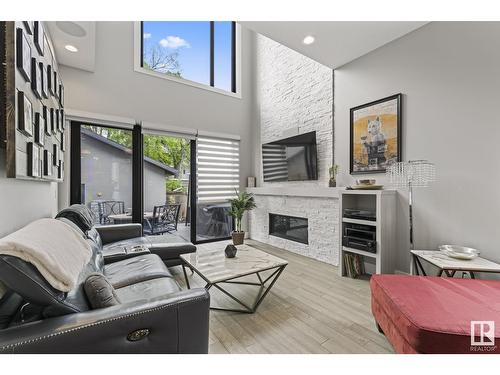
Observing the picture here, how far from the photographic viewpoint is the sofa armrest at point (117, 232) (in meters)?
2.85

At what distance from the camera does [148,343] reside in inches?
39.2

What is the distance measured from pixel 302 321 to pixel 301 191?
6.82 ft

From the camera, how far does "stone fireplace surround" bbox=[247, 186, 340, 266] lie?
10.5ft

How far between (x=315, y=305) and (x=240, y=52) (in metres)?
4.98

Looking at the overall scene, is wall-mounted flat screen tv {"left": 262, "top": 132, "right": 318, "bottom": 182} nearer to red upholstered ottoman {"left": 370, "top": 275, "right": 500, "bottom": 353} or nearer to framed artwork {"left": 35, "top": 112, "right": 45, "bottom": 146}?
red upholstered ottoman {"left": 370, "top": 275, "right": 500, "bottom": 353}

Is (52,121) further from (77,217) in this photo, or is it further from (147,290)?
(147,290)

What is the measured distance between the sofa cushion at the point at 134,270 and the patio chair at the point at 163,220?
5.81 ft

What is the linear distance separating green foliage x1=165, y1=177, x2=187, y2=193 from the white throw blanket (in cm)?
271

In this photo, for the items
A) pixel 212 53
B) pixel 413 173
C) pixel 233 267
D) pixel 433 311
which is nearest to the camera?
pixel 433 311

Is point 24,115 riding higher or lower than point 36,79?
lower

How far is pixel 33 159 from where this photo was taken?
150 cm

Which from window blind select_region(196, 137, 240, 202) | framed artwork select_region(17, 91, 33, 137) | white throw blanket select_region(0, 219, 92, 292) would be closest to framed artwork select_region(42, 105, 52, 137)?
framed artwork select_region(17, 91, 33, 137)

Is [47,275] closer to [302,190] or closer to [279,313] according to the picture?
[279,313]

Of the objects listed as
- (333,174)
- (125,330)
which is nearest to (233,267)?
(125,330)
